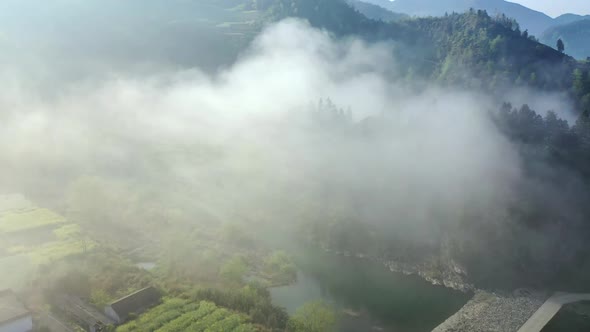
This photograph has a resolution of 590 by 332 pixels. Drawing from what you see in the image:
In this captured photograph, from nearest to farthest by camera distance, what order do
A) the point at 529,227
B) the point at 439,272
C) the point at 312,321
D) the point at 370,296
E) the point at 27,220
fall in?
the point at 312,321 → the point at 370,296 → the point at 27,220 → the point at 439,272 → the point at 529,227

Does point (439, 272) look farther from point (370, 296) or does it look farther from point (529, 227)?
point (529, 227)

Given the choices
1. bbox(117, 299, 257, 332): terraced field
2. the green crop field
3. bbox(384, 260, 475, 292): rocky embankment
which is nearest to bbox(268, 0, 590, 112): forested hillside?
bbox(384, 260, 475, 292): rocky embankment

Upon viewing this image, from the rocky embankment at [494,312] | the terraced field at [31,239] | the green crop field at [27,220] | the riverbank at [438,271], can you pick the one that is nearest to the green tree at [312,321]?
the rocky embankment at [494,312]

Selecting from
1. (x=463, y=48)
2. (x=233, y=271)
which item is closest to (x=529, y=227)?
(x=233, y=271)

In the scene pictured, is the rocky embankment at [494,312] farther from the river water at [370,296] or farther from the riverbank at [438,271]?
the riverbank at [438,271]

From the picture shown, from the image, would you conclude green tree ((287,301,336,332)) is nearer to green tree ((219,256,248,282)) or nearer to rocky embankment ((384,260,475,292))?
green tree ((219,256,248,282))
